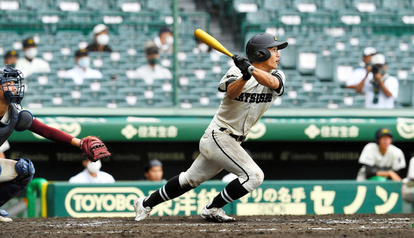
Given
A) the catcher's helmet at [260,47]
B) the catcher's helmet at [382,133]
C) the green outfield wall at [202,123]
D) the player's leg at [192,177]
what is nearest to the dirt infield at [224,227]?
the player's leg at [192,177]

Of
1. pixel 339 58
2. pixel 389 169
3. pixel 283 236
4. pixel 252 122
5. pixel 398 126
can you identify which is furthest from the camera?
pixel 339 58

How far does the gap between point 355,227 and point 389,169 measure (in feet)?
12.7

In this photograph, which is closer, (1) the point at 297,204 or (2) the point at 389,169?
(1) the point at 297,204

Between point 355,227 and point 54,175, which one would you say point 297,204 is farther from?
point 54,175

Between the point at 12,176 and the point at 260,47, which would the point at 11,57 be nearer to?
the point at 12,176

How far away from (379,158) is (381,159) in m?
0.03

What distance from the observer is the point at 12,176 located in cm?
507

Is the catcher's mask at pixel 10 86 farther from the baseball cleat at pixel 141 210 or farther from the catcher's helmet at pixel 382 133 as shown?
the catcher's helmet at pixel 382 133

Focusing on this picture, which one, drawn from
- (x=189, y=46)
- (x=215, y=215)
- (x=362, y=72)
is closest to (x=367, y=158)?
(x=362, y=72)

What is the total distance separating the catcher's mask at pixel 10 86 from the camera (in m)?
4.73

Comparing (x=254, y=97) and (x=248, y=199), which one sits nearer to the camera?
(x=254, y=97)

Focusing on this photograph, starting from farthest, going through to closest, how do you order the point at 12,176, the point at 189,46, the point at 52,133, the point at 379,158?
the point at 189,46 → the point at 379,158 → the point at 12,176 → the point at 52,133

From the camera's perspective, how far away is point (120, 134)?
8.90 m

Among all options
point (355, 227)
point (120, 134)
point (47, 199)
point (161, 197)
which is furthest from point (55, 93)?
point (355, 227)
